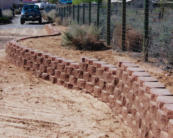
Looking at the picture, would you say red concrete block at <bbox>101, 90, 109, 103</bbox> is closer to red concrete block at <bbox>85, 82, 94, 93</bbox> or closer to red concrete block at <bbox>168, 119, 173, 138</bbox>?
red concrete block at <bbox>85, 82, 94, 93</bbox>

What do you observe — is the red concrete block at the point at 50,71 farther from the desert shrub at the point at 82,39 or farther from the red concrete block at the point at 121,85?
the desert shrub at the point at 82,39

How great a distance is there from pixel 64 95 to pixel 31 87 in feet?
2.90

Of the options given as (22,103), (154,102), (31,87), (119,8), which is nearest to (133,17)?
(119,8)

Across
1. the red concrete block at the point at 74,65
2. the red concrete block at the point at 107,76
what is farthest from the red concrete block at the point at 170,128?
the red concrete block at the point at 74,65

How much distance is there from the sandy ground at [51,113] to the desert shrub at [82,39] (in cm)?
308

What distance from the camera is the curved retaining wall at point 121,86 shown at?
416 centimetres

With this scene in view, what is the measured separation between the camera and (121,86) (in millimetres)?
6074

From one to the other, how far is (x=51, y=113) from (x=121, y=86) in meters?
1.18

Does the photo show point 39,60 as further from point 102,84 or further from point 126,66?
point 126,66

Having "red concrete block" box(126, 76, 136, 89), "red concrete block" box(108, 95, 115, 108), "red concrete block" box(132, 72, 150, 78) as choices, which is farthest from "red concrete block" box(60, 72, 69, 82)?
"red concrete block" box(132, 72, 150, 78)

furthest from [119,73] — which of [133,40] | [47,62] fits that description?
[133,40]

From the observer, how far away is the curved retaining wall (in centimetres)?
416

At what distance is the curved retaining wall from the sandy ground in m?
0.18

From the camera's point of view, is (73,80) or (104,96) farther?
(73,80)
